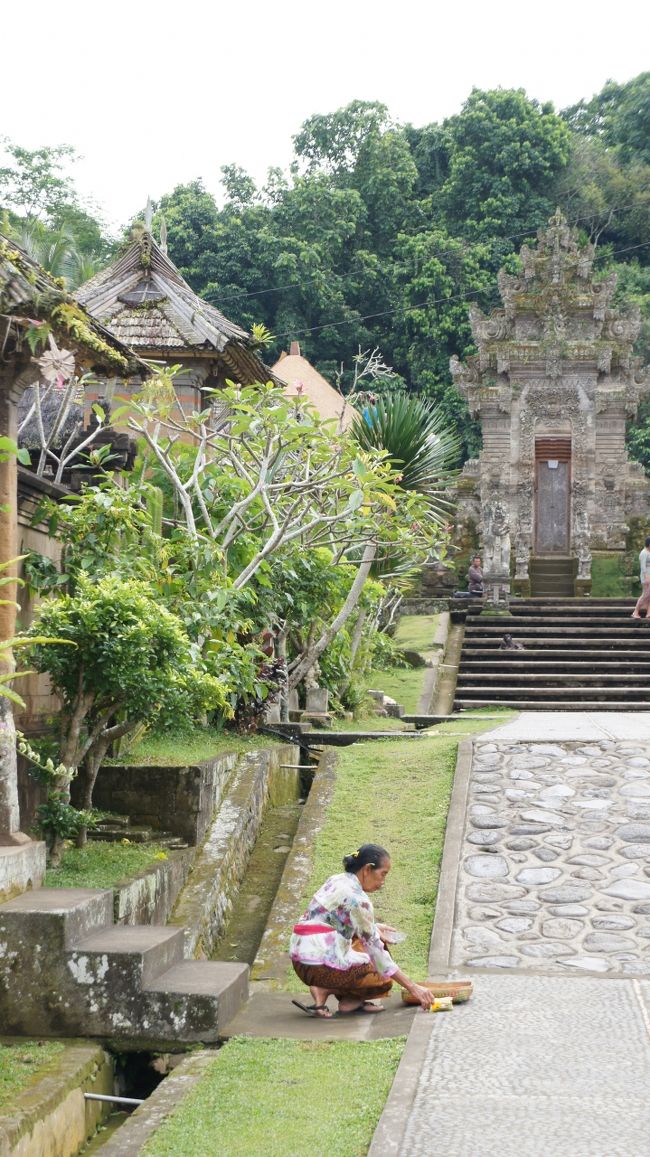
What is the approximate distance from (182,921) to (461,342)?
120 feet

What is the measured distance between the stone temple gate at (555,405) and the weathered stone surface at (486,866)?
792 inches

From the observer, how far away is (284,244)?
45.2 metres

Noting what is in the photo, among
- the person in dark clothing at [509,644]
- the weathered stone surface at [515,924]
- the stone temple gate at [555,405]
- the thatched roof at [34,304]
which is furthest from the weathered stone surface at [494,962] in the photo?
the stone temple gate at [555,405]

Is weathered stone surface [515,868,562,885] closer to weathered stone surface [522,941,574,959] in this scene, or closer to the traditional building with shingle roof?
weathered stone surface [522,941,574,959]

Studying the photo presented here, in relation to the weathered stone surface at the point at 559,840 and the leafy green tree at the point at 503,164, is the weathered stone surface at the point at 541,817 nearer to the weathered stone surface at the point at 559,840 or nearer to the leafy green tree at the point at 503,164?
the weathered stone surface at the point at 559,840

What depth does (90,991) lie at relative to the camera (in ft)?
20.5

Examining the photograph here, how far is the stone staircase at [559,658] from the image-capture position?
19125mm

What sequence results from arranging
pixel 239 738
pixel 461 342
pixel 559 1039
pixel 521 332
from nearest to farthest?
pixel 559 1039 < pixel 239 738 < pixel 521 332 < pixel 461 342

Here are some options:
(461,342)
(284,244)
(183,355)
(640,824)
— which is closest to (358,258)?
(284,244)

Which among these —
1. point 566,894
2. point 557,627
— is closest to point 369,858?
point 566,894

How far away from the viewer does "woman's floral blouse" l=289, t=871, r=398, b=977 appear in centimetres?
650

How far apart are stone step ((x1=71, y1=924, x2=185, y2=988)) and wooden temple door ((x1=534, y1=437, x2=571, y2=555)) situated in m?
23.8

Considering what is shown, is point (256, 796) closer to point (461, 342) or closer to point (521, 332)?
point (521, 332)

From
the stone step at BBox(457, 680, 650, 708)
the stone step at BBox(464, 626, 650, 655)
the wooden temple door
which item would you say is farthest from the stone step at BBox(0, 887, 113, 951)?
the wooden temple door
